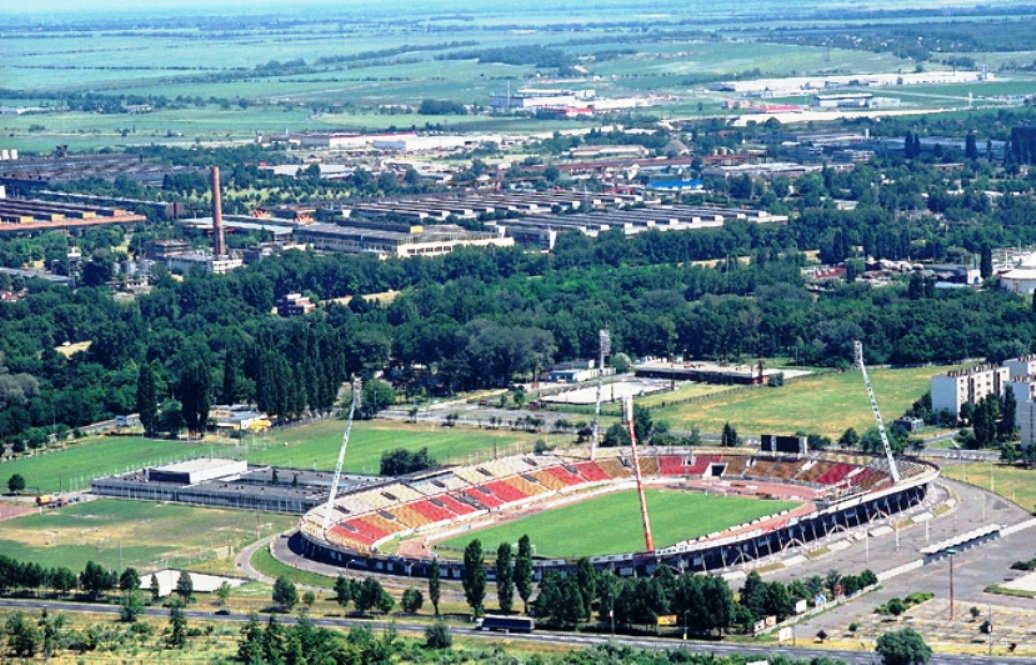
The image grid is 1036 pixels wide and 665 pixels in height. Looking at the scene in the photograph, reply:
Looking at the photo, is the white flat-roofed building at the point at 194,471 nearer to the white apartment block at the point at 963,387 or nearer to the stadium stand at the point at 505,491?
the stadium stand at the point at 505,491

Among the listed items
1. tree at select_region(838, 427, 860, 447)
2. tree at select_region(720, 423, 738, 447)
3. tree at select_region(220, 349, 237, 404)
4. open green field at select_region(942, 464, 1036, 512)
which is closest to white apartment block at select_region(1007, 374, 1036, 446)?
open green field at select_region(942, 464, 1036, 512)

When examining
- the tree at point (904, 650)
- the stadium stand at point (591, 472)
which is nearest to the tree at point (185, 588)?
the stadium stand at point (591, 472)

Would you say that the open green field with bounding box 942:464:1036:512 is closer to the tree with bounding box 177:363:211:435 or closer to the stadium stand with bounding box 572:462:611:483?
the stadium stand with bounding box 572:462:611:483

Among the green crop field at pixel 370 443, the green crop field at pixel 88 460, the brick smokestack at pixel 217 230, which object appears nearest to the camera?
the green crop field at pixel 88 460

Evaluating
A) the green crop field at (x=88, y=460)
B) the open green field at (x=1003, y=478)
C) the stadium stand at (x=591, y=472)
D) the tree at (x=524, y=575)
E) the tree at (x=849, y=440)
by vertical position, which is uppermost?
the tree at (x=524, y=575)

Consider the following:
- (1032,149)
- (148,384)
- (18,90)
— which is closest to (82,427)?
(148,384)

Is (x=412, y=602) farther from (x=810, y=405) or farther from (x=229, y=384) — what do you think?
(x=229, y=384)
